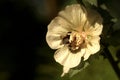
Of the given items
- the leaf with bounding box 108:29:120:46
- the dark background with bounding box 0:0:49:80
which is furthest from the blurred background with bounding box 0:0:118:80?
the leaf with bounding box 108:29:120:46

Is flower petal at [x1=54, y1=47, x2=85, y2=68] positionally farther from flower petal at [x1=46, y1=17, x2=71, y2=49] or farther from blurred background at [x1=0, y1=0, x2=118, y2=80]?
blurred background at [x1=0, y1=0, x2=118, y2=80]

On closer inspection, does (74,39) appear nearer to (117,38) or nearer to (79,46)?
(79,46)

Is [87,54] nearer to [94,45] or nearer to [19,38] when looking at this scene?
[94,45]

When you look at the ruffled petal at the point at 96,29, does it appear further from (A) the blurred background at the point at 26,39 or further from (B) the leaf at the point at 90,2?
(A) the blurred background at the point at 26,39

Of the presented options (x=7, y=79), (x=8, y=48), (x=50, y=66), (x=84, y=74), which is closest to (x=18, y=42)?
(x=8, y=48)

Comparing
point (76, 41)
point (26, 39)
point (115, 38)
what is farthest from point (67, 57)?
point (26, 39)

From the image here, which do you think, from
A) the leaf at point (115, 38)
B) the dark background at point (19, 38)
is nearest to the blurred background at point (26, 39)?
the dark background at point (19, 38)
